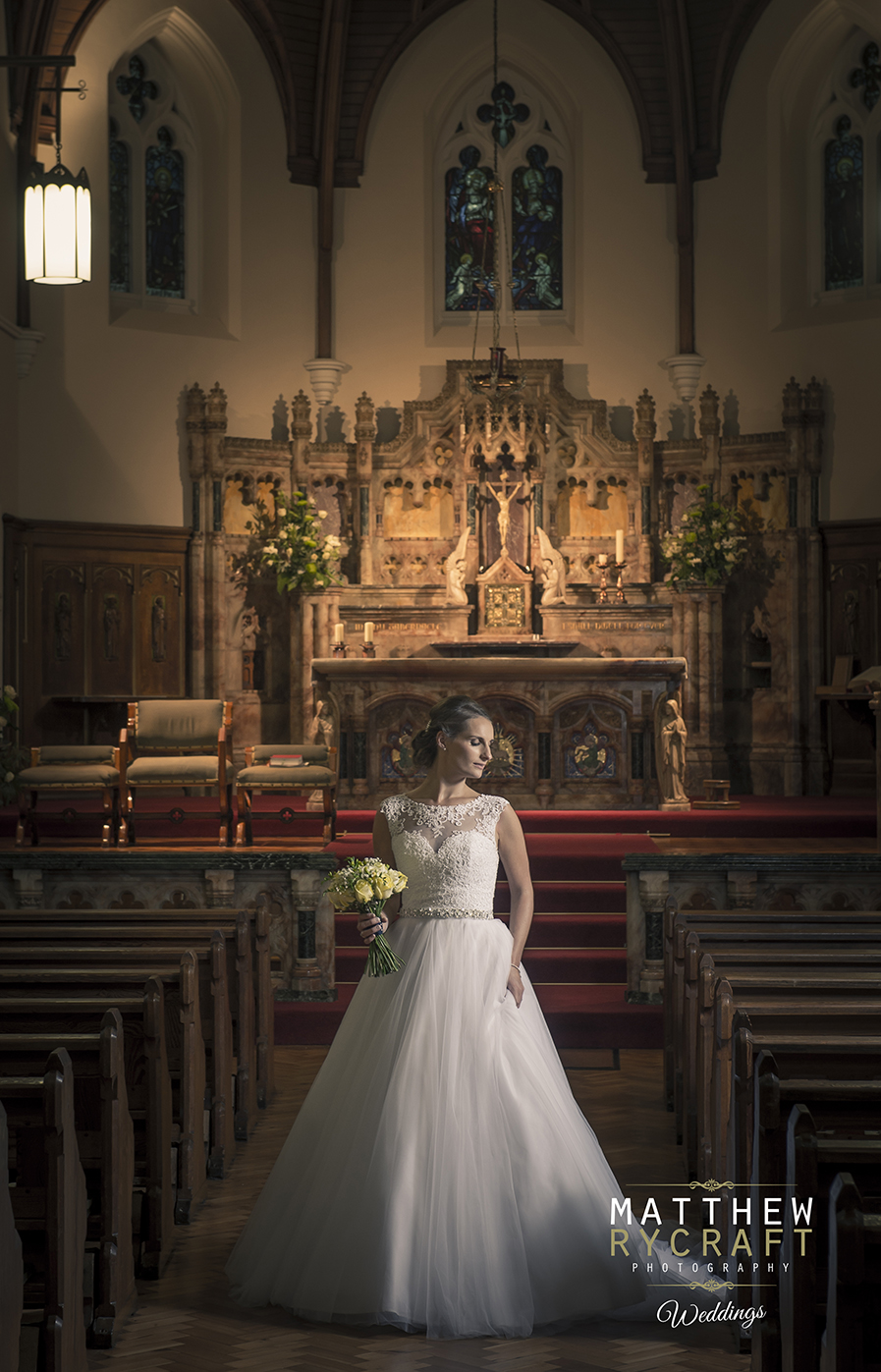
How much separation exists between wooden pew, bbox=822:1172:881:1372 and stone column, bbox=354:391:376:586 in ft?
37.8

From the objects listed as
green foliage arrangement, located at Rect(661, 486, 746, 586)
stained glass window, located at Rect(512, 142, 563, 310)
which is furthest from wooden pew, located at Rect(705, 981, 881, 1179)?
stained glass window, located at Rect(512, 142, 563, 310)

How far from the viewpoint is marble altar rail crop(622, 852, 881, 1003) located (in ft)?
26.2

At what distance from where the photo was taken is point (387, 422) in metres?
14.5

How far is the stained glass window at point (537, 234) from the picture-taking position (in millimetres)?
14789

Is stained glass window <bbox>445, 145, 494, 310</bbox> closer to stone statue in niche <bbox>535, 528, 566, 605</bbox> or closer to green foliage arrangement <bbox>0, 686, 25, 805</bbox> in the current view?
stone statue in niche <bbox>535, 528, 566, 605</bbox>

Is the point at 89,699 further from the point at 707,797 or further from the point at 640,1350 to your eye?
the point at 640,1350

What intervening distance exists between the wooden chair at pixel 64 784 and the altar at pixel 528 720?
2.19 m

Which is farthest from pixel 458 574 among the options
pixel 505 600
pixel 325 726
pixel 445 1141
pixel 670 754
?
pixel 445 1141

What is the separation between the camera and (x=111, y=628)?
13.4 m

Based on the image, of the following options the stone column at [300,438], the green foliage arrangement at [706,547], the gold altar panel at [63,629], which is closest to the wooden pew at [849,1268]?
the green foliage arrangement at [706,547]

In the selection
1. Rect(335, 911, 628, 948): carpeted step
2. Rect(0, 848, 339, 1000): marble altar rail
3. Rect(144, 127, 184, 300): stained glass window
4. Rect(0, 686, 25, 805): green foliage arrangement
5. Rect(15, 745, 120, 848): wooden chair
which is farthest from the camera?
Rect(144, 127, 184, 300): stained glass window

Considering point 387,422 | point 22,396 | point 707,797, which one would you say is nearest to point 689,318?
point 387,422

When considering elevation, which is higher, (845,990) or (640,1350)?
(845,990)

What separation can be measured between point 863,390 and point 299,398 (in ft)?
17.4
